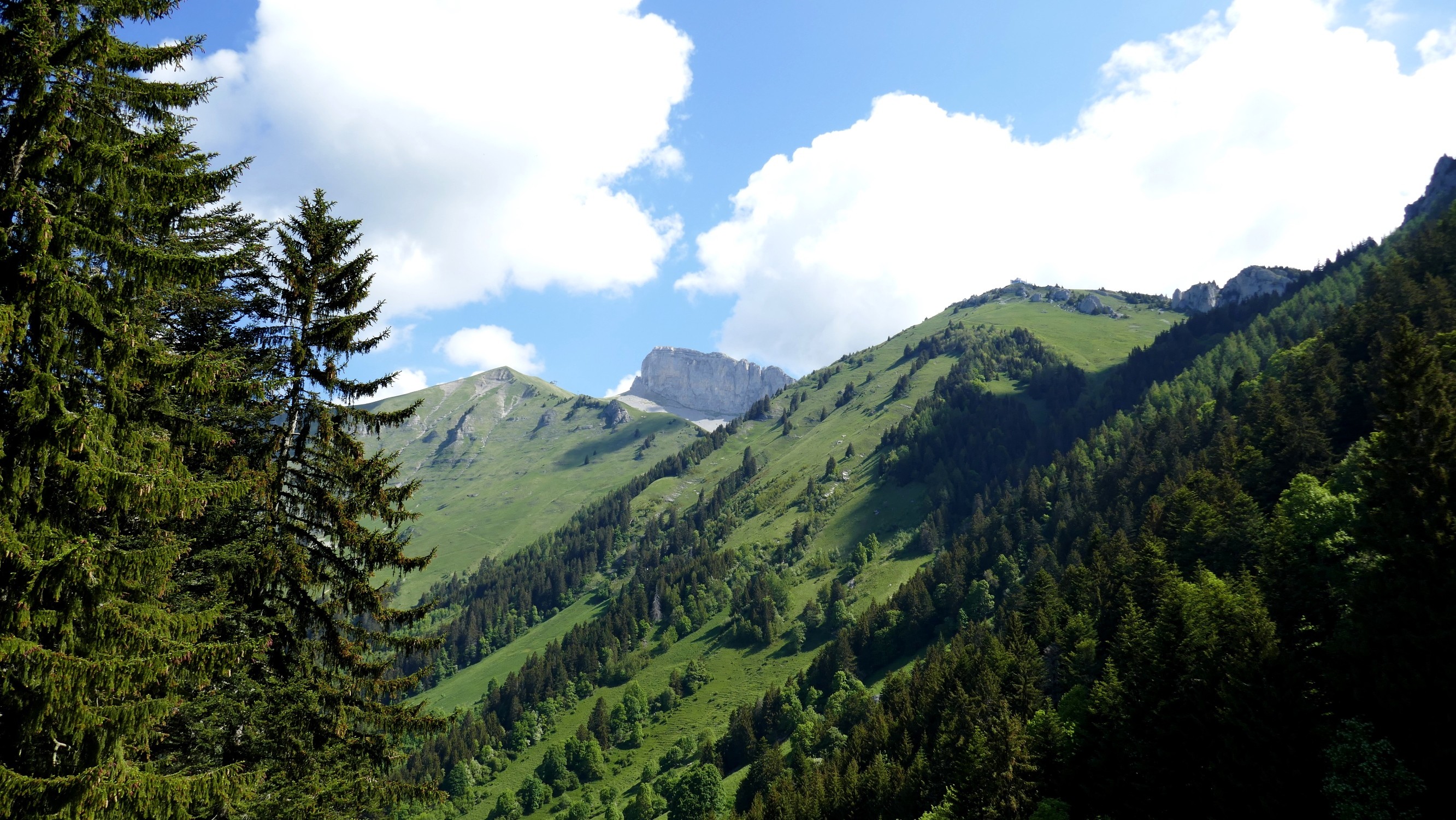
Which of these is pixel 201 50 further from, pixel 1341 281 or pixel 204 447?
pixel 1341 281

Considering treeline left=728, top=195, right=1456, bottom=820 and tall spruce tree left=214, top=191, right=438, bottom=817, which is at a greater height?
tall spruce tree left=214, top=191, right=438, bottom=817

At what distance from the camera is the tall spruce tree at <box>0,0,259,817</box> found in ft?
37.4

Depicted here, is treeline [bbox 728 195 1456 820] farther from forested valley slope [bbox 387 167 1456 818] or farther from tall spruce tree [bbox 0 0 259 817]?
tall spruce tree [bbox 0 0 259 817]

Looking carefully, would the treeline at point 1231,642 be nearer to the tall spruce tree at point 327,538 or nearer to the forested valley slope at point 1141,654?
the forested valley slope at point 1141,654

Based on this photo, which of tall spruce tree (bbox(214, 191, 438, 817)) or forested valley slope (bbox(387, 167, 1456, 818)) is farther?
forested valley slope (bbox(387, 167, 1456, 818))

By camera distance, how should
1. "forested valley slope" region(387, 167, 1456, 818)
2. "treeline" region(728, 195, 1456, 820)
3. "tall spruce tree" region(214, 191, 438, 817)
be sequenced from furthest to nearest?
"forested valley slope" region(387, 167, 1456, 818)
"treeline" region(728, 195, 1456, 820)
"tall spruce tree" region(214, 191, 438, 817)

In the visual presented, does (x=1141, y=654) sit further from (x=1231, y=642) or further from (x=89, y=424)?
(x=89, y=424)

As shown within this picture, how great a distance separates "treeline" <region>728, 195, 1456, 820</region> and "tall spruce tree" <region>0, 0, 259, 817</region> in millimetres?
45071

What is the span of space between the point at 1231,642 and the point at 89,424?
5160 cm

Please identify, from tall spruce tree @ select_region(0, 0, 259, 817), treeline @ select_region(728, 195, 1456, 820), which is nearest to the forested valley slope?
treeline @ select_region(728, 195, 1456, 820)

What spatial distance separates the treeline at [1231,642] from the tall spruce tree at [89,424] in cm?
4507

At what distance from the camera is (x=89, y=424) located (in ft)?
39.3

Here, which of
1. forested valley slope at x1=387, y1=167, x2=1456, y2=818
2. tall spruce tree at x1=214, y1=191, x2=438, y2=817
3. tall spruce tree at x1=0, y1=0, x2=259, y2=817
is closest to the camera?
tall spruce tree at x1=0, y1=0, x2=259, y2=817

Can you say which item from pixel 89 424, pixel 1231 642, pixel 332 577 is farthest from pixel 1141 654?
pixel 89 424
